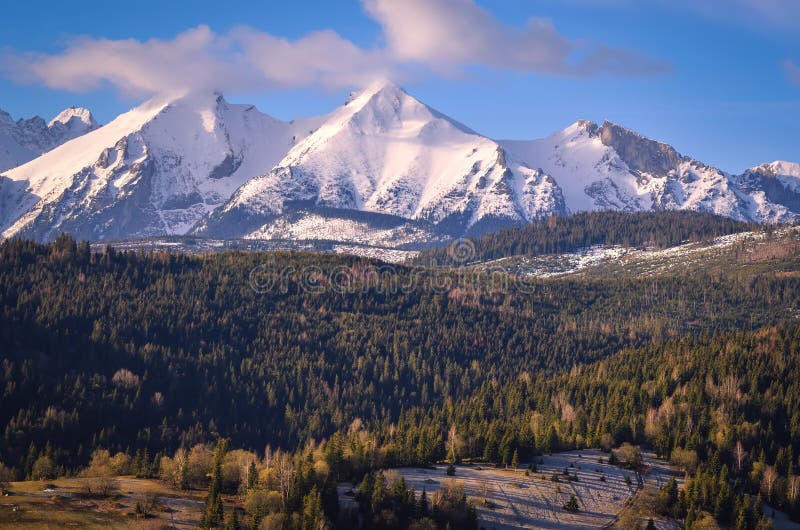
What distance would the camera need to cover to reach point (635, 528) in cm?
17675

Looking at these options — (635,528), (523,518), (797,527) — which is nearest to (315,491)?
(523,518)

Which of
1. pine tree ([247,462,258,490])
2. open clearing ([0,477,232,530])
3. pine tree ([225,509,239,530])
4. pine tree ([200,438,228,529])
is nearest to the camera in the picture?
open clearing ([0,477,232,530])

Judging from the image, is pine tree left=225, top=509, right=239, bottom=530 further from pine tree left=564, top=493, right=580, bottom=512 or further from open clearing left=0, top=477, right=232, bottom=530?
pine tree left=564, top=493, right=580, bottom=512

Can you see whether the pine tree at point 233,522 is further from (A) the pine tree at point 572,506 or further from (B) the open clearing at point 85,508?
(A) the pine tree at point 572,506

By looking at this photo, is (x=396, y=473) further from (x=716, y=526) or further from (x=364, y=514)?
(x=716, y=526)

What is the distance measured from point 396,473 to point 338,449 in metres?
12.3

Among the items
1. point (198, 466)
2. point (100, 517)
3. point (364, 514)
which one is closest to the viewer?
point (100, 517)

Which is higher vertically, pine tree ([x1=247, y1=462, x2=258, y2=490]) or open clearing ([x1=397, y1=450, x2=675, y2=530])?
pine tree ([x1=247, y1=462, x2=258, y2=490])

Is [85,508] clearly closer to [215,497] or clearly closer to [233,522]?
[215,497]

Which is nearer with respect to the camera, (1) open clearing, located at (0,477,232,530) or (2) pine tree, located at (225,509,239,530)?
(1) open clearing, located at (0,477,232,530)

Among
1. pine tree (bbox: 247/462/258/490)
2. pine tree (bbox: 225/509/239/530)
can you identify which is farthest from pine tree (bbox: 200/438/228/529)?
pine tree (bbox: 247/462/258/490)

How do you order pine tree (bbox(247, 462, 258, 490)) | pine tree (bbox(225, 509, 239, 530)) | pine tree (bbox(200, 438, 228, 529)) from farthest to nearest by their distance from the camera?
pine tree (bbox(247, 462, 258, 490))
pine tree (bbox(200, 438, 228, 529))
pine tree (bbox(225, 509, 239, 530))

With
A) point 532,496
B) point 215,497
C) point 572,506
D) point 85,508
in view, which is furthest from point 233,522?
point 572,506

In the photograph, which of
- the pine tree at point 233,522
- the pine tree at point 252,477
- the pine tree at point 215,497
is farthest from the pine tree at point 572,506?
the pine tree at point 215,497
